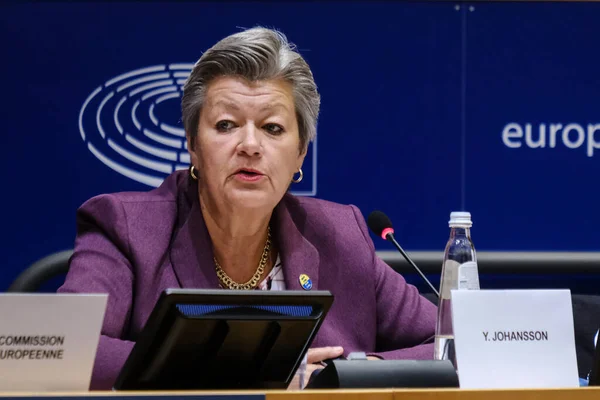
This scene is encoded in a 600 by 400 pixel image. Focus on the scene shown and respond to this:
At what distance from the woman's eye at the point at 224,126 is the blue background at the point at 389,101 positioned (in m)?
1.14

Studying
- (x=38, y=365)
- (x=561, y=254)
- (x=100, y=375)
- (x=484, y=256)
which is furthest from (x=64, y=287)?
(x=561, y=254)

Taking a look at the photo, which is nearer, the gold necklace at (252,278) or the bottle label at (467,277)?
the bottle label at (467,277)

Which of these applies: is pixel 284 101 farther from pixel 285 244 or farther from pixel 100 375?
pixel 100 375

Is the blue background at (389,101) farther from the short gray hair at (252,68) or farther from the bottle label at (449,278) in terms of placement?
the bottle label at (449,278)

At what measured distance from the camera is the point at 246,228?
7.54ft

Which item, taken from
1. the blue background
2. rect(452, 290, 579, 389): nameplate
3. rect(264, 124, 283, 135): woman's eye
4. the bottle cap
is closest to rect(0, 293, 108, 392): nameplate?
rect(452, 290, 579, 389): nameplate

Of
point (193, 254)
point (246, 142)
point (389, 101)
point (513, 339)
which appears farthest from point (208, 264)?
point (389, 101)

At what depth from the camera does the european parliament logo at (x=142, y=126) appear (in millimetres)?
3332

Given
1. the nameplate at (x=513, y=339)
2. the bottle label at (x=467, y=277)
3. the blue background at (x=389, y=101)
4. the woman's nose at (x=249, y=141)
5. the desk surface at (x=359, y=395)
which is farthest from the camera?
the blue background at (x=389, y=101)

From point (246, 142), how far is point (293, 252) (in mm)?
325

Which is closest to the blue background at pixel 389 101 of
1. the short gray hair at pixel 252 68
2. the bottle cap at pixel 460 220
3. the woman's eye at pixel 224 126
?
the short gray hair at pixel 252 68

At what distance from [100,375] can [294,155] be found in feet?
2.80

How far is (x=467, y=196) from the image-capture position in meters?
3.42

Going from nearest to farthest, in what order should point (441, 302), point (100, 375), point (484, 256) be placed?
point (100, 375), point (441, 302), point (484, 256)
